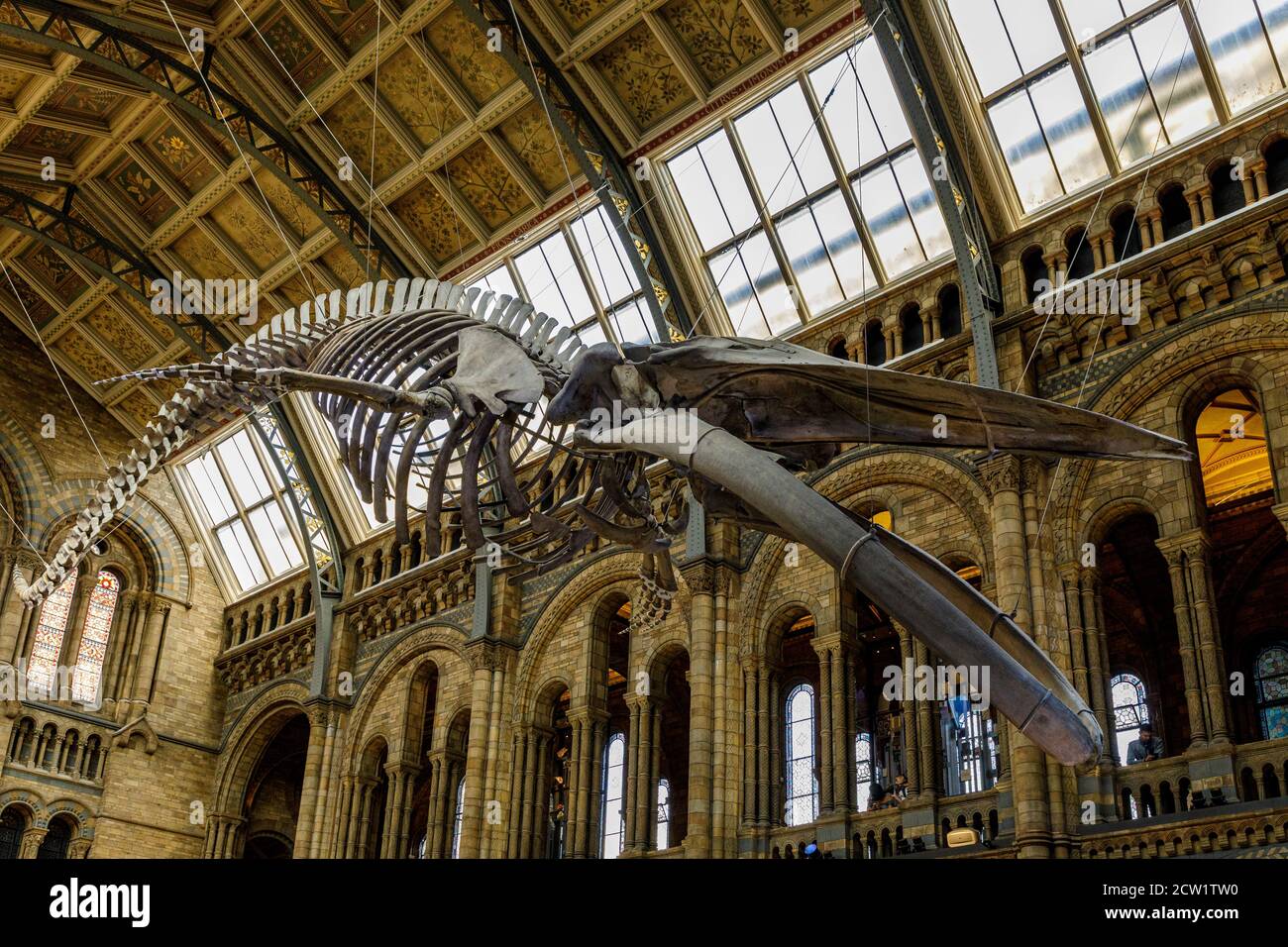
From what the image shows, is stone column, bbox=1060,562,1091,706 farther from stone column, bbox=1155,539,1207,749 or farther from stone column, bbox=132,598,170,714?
stone column, bbox=132,598,170,714

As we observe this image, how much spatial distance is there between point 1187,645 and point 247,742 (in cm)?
1887

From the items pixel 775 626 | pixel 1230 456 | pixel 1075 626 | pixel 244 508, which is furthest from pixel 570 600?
pixel 244 508

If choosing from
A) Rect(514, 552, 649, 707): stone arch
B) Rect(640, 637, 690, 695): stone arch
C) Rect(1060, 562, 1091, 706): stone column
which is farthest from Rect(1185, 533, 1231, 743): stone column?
Rect(514, 552, 649, 707): stone arch

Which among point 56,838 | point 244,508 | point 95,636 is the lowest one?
point 56,838

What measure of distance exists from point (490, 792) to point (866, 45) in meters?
12.1

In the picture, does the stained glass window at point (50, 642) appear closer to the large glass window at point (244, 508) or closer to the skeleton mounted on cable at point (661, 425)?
the large glass window at point (244, 508)

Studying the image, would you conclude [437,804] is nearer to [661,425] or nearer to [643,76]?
[643,76]

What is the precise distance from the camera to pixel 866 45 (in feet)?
56.3

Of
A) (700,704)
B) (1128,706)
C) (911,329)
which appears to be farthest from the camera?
(1128,706)

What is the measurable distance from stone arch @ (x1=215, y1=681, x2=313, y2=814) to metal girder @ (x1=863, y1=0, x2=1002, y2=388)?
51.4 ft

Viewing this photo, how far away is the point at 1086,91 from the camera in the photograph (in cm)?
1586

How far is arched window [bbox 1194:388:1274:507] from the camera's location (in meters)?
18.0

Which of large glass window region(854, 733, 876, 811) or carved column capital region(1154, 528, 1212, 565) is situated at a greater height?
carved column capital region(1154, 528, 1212, 565)
